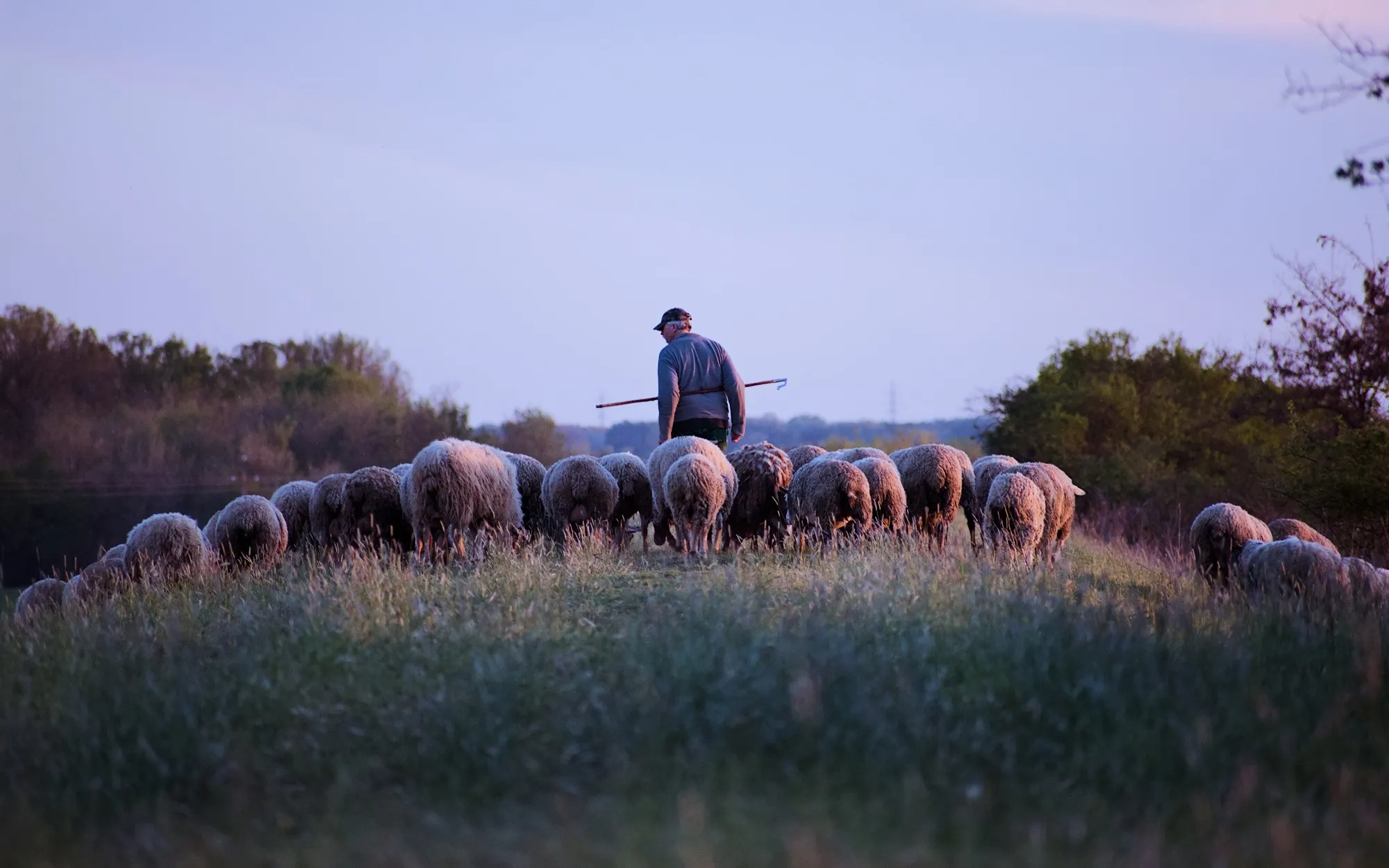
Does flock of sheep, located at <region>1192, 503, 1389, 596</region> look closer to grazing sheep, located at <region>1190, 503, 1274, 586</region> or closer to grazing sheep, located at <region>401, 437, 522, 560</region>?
grazing sheep, located at <region>1190, 503, 1274, 586</region>

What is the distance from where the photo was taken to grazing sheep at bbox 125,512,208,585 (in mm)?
13359

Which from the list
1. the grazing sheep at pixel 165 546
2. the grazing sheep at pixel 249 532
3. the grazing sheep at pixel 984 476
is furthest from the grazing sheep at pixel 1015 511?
the grazing sheep at pixel 165 546

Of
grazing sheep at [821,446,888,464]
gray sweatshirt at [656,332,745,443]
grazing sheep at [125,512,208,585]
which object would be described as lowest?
grazing sheep at [125,512,208,585]

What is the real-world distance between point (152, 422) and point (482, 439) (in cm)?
1113

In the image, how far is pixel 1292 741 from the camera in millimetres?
5824

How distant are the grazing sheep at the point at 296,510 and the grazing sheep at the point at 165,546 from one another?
1293mm

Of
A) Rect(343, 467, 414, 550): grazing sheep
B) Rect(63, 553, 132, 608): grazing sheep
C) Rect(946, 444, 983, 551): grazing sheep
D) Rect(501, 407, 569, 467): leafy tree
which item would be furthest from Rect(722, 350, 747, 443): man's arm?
Rect(501, 407, 569, 467): leafy tree

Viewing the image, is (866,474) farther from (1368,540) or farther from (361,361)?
(361,361)

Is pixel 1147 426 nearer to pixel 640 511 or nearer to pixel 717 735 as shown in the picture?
pixel 640 511

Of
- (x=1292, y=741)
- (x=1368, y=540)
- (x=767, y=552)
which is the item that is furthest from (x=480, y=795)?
(x=1368, y=540)

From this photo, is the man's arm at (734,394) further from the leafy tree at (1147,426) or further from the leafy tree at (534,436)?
the leafy tree at (534,436)

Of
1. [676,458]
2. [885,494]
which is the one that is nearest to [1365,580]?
[885,494]

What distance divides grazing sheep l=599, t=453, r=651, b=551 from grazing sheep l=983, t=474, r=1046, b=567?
13.2 ft

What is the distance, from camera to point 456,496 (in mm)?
12398
